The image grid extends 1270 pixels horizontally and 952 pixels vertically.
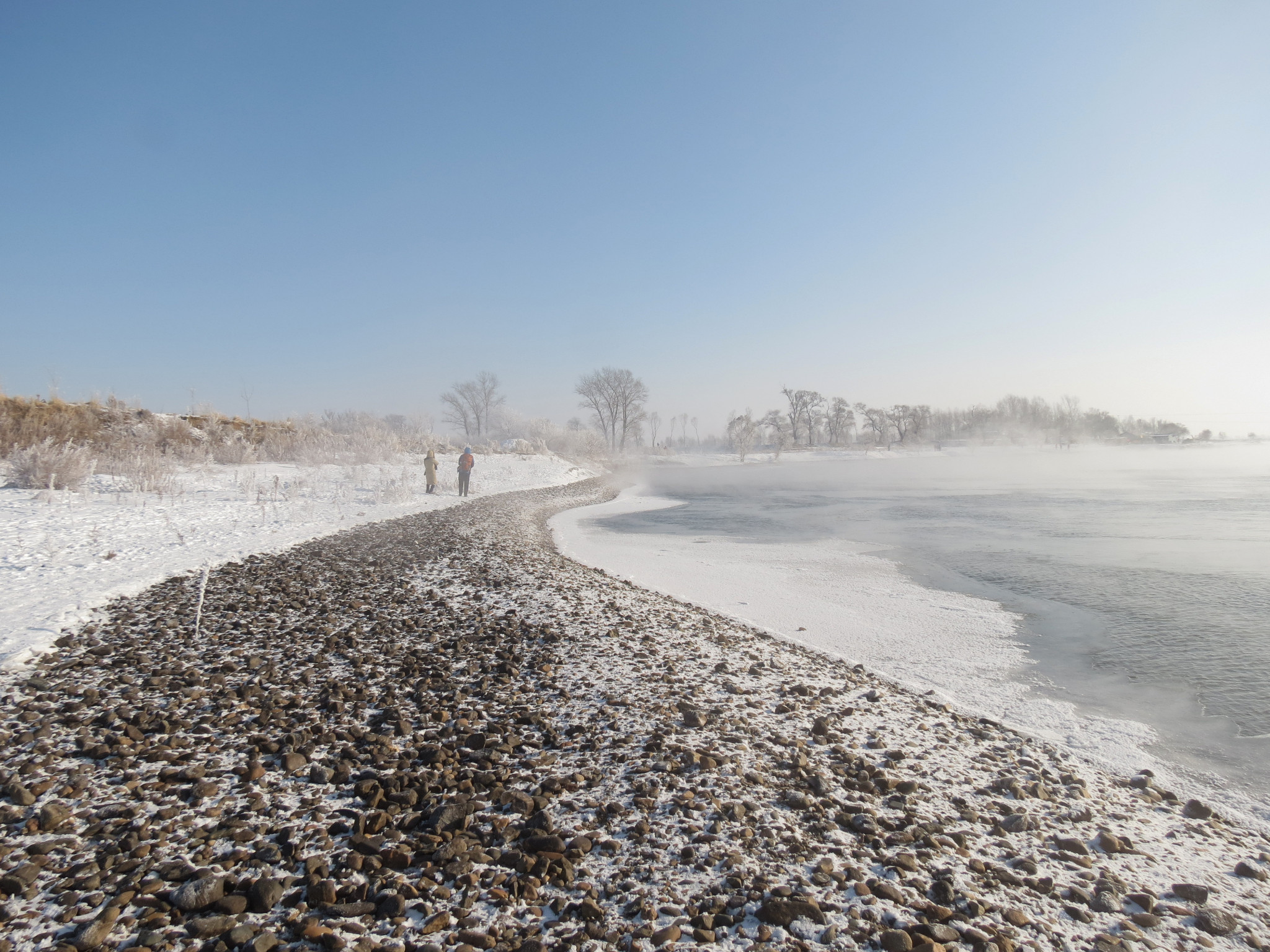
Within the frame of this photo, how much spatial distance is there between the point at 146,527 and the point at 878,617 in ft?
40.6

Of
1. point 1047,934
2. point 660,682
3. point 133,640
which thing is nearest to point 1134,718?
point 1047,934

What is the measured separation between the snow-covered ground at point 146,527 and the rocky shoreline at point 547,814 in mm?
1224

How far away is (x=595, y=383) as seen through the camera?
285 feet

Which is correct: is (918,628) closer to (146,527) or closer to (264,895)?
(264,895)

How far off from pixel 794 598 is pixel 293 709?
6.87 metres

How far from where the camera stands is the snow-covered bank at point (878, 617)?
5.08m

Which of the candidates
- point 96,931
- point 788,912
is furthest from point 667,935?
point 96,931

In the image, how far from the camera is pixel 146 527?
34.9 feet

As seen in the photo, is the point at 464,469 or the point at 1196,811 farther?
the point at 464,469

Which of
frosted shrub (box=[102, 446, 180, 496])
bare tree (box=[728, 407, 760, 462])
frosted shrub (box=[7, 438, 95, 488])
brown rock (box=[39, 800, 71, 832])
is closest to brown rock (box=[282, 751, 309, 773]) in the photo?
brown rock (box=[39, 800, 71, 832])

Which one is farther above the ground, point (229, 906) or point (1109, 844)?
point (229, 906)

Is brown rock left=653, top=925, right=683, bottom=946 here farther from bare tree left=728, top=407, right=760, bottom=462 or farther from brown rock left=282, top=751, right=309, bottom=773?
bare tree left=728, top=407, right=760, bottom=462

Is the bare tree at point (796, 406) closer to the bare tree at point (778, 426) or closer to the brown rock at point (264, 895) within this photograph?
the bare tree at point (778, 426)

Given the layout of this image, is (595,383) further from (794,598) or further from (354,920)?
(354,920)
